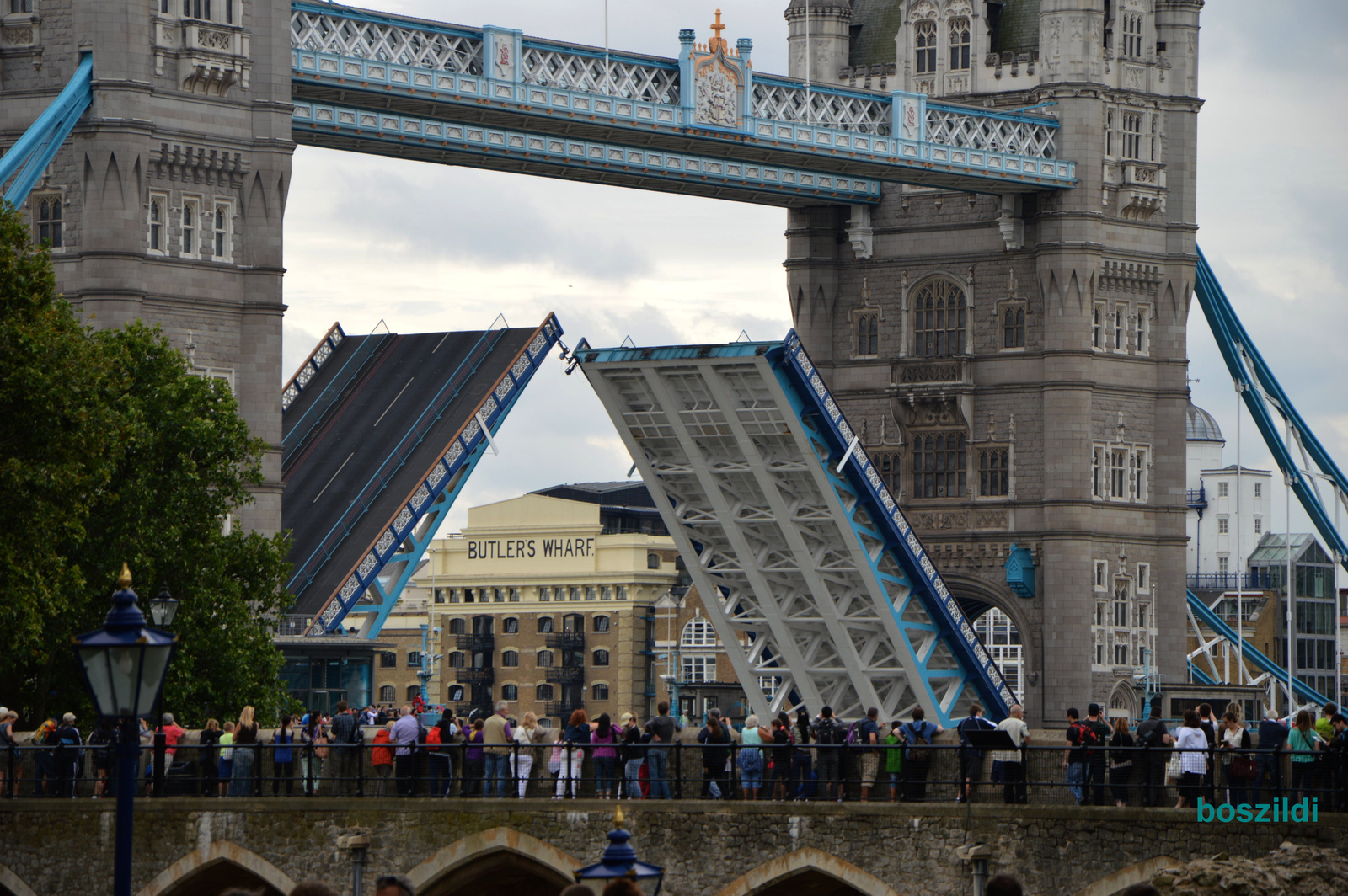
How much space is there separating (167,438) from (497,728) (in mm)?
9272

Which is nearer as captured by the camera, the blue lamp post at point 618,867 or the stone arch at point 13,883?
the blue lamp post at point 618,867

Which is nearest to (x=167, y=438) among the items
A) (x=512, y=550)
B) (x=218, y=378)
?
(x=218, y=378)

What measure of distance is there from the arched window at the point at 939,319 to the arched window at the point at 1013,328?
3.29 ft

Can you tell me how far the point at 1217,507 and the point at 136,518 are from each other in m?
94.8

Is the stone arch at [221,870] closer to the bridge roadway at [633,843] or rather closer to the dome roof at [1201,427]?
the bridge roadway at [633,843]

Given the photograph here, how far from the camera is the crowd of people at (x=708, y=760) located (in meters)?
26.3

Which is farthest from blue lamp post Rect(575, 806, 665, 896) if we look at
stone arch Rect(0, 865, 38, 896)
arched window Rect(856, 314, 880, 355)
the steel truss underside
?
arched window Rect(856, 314, 880, 355)

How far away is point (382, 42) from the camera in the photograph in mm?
42844

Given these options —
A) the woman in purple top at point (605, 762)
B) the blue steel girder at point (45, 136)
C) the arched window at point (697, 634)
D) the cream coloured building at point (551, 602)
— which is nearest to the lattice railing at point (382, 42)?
the blue steel girder at point (45, 136)

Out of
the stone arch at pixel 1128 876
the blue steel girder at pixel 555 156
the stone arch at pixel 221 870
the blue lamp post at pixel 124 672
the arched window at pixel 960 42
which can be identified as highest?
the arched window at pixel 960 42

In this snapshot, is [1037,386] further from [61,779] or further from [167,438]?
[61,779]

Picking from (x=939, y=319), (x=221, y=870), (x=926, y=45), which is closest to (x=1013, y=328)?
(x=939, y=319)

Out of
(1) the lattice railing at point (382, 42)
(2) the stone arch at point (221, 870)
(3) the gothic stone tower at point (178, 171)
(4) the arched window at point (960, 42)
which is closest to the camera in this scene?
(2) the stone arch at point (221, 870)

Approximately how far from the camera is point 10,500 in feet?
102
